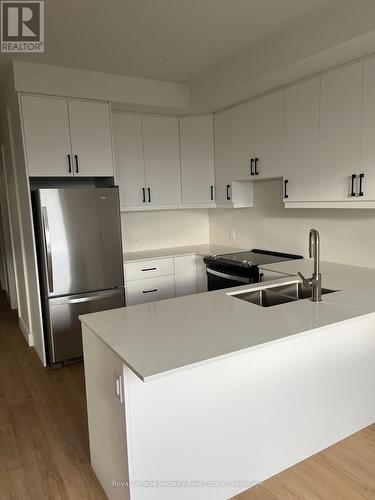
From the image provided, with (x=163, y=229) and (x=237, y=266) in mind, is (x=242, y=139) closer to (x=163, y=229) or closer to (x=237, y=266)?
(x=237, y=266)

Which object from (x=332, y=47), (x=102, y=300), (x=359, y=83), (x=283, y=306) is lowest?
(x=102, y=300)

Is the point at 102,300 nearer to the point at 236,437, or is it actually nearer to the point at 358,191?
the point at 236,437

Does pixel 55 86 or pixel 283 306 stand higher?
pixel 55 86

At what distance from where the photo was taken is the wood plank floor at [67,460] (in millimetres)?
1913

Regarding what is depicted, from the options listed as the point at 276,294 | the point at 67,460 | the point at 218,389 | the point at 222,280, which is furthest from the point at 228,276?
the point at 67,460

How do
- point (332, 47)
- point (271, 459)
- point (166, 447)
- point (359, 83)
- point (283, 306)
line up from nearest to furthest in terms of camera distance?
1. point (166, 447)
2. point (271, 459)
3. point (283, 306)
4. point (332, 47)
5. point (359, 83)

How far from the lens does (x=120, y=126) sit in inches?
154

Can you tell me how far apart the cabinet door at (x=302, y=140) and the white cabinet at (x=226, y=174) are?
31.1 inches

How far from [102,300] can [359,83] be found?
8.96 ft

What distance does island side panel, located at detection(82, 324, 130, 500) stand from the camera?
1606mm

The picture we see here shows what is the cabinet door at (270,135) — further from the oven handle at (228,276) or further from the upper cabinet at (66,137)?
the upper cabinet at (66,137)

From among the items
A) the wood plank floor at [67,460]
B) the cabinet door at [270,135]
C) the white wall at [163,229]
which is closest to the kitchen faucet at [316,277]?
the wood plank floor at [67,460]

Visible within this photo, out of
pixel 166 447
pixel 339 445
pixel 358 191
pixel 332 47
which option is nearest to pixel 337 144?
pixel 358 191

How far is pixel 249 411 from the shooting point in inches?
71.7
